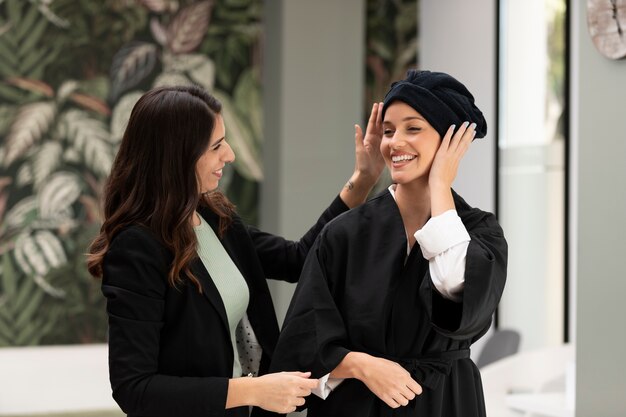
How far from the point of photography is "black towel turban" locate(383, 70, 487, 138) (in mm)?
1639

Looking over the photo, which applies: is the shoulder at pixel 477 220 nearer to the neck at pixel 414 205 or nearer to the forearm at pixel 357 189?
the neck at pixel 414 205

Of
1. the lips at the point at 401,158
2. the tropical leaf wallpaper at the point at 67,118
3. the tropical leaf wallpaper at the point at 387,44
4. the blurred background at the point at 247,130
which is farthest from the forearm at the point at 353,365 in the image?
the tropical leaf wallpaper at the point at 387,44

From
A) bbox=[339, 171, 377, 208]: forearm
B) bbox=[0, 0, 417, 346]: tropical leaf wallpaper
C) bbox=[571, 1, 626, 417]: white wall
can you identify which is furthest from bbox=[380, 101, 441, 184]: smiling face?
bbox=[0, 0, 417, 346]: tropical leaf wallpaper

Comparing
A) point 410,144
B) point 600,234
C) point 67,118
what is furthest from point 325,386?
point 67,118

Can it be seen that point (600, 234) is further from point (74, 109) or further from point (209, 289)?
point (74, 109)

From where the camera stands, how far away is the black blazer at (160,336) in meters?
1.64

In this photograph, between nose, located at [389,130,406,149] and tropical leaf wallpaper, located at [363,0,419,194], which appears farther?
tropical leaf wallpaper, located at [363,0,419,194]

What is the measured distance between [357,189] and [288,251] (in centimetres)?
22

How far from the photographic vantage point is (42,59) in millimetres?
4711

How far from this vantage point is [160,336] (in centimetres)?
171

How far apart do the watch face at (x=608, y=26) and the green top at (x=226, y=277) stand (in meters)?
1.26

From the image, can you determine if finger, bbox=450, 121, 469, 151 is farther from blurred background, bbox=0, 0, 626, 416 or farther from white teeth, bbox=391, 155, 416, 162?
blurred background, bbox=0, 0, 626, 416

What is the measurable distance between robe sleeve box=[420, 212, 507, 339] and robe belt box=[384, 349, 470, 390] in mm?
94

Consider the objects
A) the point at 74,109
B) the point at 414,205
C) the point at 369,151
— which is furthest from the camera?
the point at 74,109
